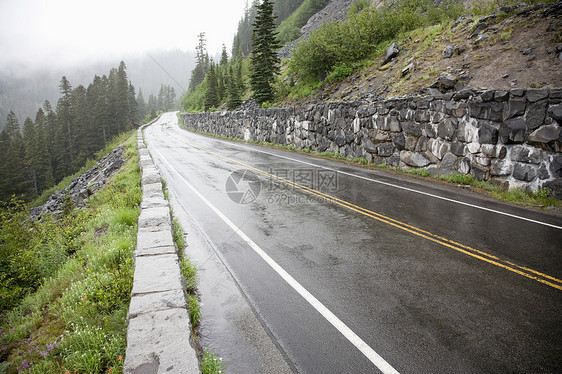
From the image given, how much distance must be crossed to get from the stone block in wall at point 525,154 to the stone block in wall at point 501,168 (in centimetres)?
22

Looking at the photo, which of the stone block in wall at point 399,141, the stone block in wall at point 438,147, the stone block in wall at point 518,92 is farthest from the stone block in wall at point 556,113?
the stone block in wall at point 399,141

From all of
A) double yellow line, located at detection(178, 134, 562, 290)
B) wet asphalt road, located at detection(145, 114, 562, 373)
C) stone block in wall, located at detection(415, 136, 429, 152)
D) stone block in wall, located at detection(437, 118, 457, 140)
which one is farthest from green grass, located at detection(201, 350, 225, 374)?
stone block in wall, located at detection(415, 136, 429, 152)

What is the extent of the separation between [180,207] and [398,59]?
54.8ft

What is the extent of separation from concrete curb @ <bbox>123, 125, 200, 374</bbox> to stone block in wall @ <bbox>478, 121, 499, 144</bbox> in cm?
945

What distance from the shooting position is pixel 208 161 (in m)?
15.5

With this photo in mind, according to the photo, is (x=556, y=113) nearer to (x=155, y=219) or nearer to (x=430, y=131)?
(x=430, y=131)

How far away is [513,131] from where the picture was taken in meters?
8.63

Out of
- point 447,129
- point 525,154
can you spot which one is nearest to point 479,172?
point 525,154

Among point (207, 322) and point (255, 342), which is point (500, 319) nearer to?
point (255, 342)

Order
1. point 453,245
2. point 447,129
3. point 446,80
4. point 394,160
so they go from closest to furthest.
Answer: point 453,245, point 447,129, point 394,160, point 446,80

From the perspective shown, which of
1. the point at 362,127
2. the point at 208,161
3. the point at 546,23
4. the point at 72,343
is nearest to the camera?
the point at 72,343

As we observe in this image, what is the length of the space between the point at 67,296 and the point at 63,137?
235 ft

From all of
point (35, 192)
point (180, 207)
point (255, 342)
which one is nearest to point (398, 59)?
point (180, 207)

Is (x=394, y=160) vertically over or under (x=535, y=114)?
under
